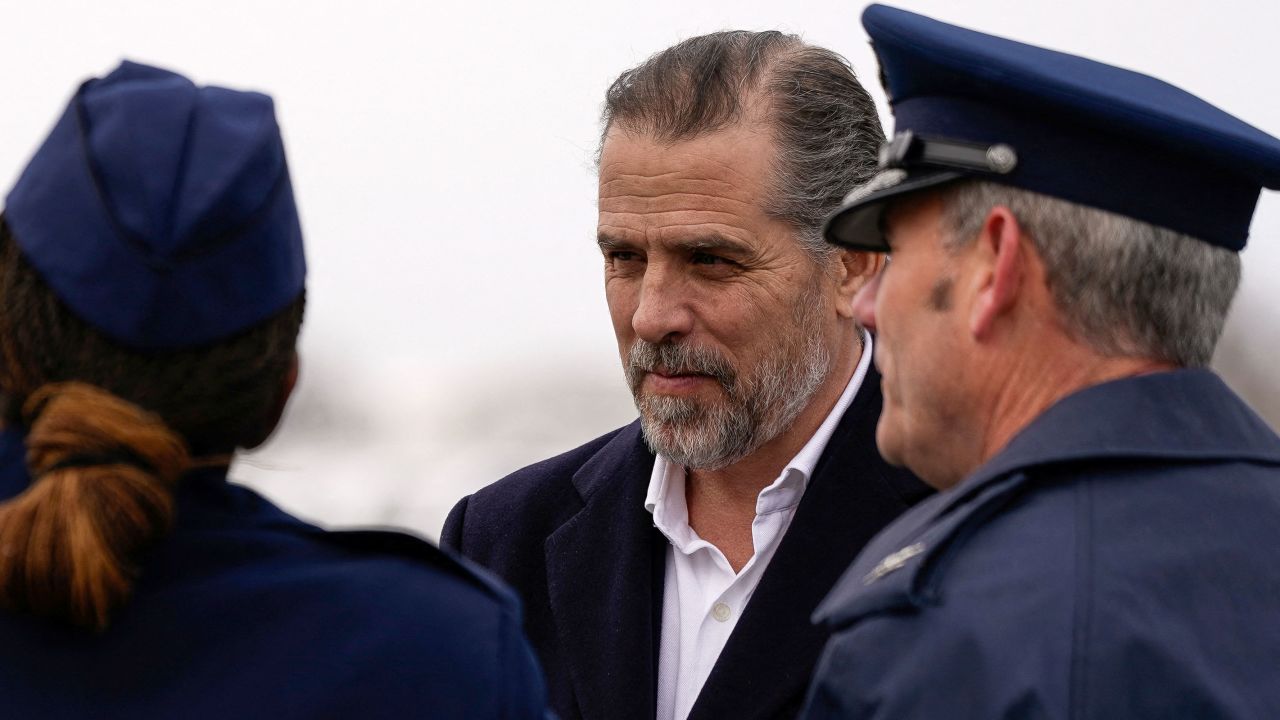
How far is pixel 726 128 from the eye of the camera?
10.2ft

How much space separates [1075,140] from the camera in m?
1.80

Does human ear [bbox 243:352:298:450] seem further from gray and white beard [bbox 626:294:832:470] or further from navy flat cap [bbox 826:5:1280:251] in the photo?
gray and white beard [bbox 626:294:832:470]

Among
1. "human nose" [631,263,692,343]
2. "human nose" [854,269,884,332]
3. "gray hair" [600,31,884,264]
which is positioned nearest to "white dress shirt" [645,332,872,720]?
"human nose" [631,263,692,343]

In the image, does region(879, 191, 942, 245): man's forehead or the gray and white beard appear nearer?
region(879, 191, 942, 245): man's forehead

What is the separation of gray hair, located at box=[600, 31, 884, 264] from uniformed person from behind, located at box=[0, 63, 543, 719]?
1647 mm

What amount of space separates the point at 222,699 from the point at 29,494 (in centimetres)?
27

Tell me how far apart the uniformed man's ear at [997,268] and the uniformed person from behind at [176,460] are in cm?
67

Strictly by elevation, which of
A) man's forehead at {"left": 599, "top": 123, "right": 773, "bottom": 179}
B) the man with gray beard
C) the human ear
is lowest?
the man with gray beard

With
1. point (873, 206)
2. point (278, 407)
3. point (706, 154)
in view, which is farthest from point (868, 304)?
point (706, 154)

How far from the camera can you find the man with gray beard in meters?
2.89

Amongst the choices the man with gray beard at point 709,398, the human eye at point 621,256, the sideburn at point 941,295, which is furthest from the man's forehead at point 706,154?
the sideburn at point 941,295

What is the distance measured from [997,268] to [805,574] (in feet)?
3.85

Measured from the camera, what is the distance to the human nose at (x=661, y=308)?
9.95 ft

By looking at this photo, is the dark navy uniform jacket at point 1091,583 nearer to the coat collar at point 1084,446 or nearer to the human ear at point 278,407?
the coat collar at point 1084,446
